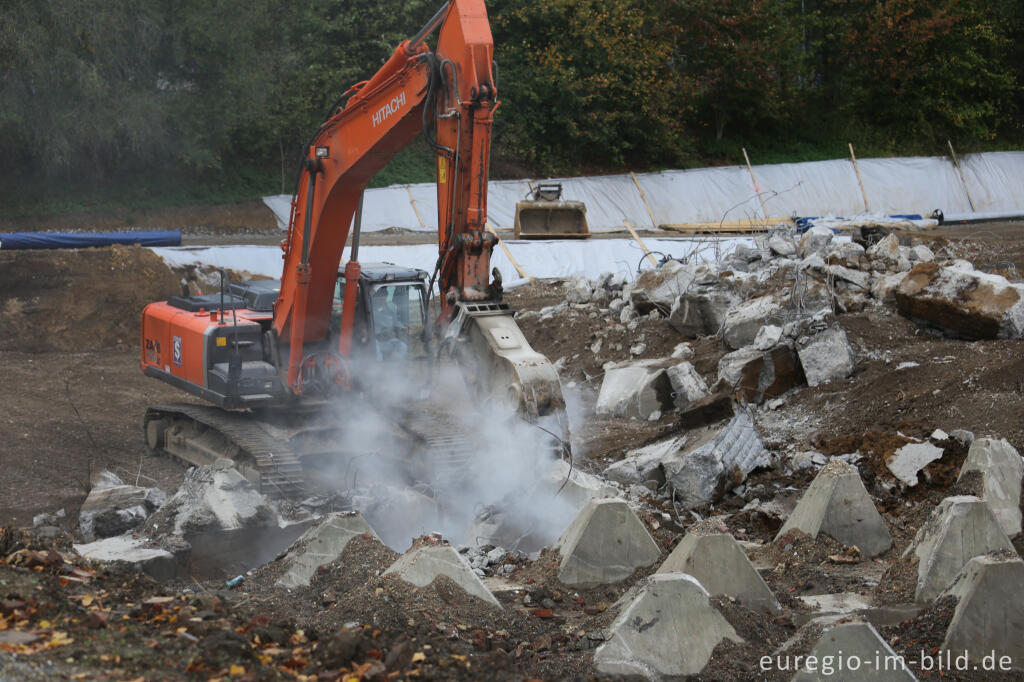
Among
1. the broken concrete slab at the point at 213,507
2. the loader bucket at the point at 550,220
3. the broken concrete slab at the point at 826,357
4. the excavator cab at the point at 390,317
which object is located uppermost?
the loader bucket at the point at 550,220

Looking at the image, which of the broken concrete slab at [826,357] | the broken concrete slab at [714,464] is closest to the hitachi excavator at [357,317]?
the broken concrete slab at [714,464]

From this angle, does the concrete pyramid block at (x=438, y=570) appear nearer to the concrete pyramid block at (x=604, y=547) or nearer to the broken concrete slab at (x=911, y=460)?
the concrete pyramid block at (x=604, y=547)

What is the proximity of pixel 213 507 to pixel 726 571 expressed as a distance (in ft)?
12.5

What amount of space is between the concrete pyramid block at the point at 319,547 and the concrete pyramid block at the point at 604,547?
133cm

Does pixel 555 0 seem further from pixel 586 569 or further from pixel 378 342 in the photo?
pixel 586 569

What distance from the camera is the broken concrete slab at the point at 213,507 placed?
7414mm

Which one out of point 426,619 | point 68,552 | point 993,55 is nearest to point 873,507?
point 426,619

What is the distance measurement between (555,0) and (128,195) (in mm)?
14342

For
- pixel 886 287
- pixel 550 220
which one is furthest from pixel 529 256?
pixel 886 287

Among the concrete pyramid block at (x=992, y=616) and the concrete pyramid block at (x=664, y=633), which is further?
the concrete pyramid block at (x=992, y=616)

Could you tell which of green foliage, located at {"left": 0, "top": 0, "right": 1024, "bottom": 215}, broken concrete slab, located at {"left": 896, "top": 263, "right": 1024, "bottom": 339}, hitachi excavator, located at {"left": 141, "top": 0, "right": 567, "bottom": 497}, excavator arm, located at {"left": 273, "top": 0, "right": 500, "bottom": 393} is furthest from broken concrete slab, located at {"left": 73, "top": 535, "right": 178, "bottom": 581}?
green foliage, located at {"left": 0, "top": 0, "right": 1024, "bottom": 215}

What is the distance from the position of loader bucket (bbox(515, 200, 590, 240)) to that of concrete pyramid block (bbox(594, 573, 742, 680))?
56.6 feet

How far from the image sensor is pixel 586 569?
21.7 feet

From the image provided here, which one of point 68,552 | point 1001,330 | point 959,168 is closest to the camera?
point 68,552
